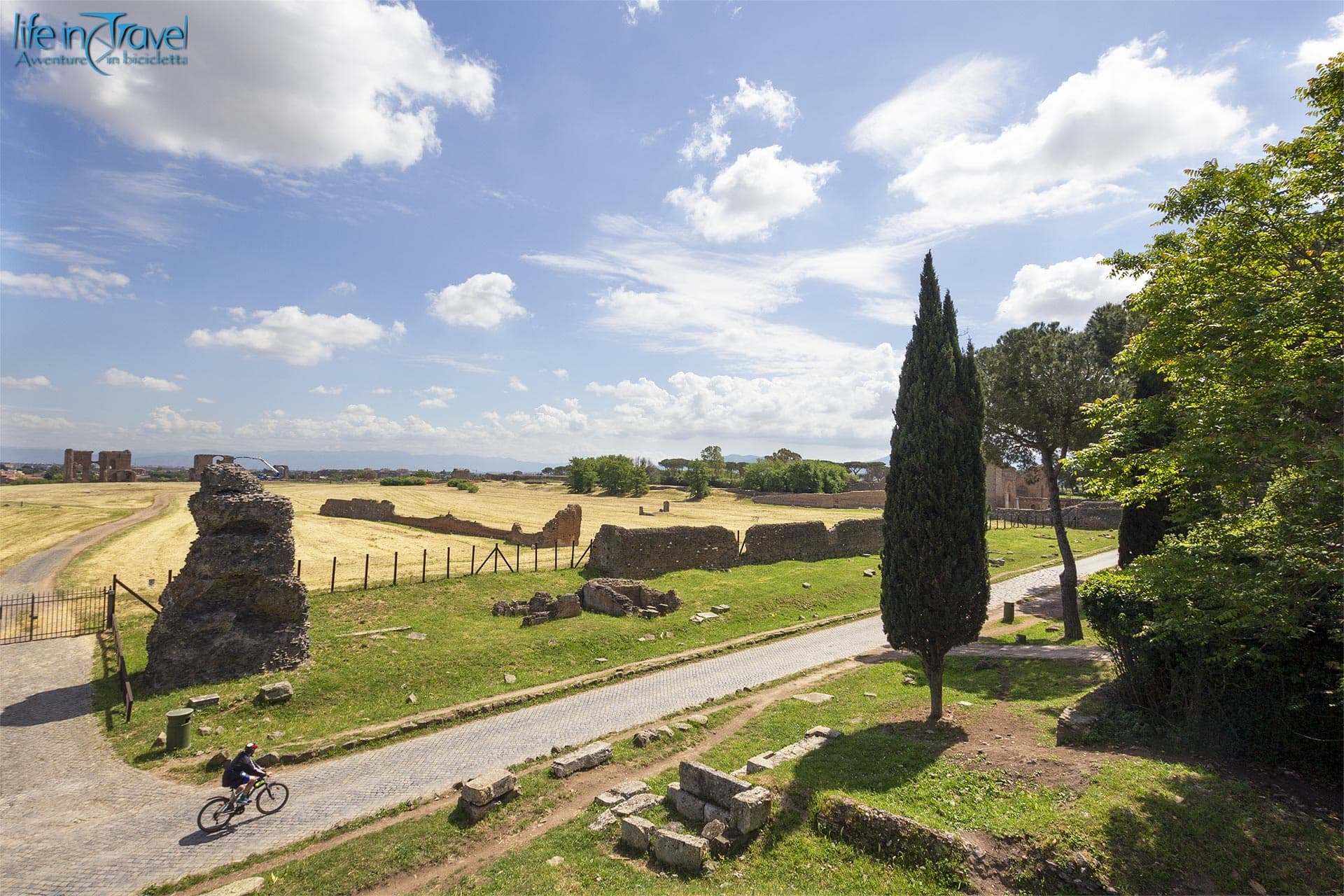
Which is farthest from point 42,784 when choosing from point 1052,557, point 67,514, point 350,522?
point 67,514

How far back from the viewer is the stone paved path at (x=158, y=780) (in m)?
8.87

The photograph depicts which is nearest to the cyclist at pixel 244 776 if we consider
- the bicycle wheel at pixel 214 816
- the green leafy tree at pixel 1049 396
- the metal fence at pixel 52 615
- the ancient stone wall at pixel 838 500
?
the bicycle wheel at pixel 214 816

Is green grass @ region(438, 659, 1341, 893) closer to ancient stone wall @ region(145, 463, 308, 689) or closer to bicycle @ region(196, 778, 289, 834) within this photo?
bicycle @ region(196, 778, 289, 834)

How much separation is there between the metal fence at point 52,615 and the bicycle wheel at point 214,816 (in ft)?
43.0

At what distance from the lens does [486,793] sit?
9.81 metres

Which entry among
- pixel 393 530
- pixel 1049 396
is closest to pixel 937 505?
pixel 1049 396

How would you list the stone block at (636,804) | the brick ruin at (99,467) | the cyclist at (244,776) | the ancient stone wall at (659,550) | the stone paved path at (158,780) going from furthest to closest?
the brick ruin at (99,467), the ancient stone wall at (659,550), the cyclist at (244,776), the stone block at (636,804), the stone paved path at (158,780)

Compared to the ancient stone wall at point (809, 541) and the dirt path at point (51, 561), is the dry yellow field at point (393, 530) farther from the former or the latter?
the ancient stone wall at point (809, 541)

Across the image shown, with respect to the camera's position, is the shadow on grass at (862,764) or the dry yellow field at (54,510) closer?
the shadow on grass at (862,764)

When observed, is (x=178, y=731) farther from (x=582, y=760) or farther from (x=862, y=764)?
(x=862, y=764)

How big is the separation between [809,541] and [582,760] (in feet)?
81.7

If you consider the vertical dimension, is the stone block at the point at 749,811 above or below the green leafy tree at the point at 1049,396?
below

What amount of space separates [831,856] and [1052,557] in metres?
37.2

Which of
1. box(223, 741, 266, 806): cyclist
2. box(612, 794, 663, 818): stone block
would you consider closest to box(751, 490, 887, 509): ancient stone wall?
box(612, 794, 663, 818): stone block
